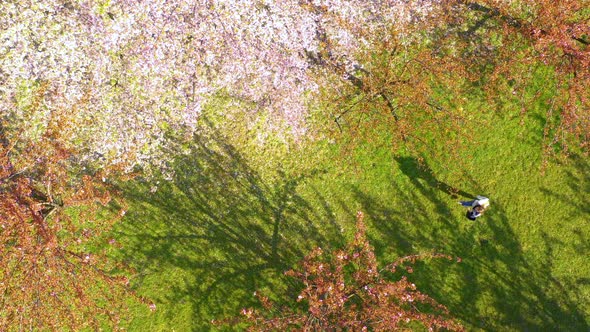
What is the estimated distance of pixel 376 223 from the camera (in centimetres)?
1408

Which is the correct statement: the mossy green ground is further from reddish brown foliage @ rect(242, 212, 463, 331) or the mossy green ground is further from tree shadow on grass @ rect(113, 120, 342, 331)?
reddish brown foliage @ rect(242, 212, 463, 331)

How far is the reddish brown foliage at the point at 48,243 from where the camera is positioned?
10.7m

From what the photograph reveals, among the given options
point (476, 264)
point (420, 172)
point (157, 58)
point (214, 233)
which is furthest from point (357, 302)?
point (157, 58)

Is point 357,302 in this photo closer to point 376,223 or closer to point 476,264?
point 376,223

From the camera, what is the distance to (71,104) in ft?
45.3

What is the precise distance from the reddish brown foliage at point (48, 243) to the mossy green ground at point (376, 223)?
136cm

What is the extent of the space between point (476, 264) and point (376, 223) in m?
3.71

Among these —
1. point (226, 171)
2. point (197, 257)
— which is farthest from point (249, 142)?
point (197, 257)

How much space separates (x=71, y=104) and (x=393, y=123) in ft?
36.6

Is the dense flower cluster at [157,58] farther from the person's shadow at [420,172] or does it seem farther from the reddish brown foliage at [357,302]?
the reddish brown foliage at [357,302]

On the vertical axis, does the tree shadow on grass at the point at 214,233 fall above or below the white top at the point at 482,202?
below

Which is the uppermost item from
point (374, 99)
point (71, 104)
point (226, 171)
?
point (374, 99)

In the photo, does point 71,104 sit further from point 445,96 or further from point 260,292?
point 445,96

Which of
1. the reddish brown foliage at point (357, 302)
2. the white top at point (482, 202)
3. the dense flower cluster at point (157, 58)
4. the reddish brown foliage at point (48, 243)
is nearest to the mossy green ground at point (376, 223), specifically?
the white top at point (482, 202)
